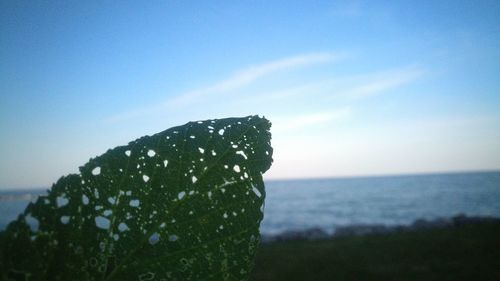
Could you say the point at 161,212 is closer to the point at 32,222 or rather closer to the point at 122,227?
the point at 122,227

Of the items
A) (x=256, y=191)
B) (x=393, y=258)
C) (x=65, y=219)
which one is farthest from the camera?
(x=393, y=258)

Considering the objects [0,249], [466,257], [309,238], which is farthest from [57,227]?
[309,238]

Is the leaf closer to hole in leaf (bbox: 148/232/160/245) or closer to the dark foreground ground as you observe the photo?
hole in leaf (bbox: 148/232/160/245)

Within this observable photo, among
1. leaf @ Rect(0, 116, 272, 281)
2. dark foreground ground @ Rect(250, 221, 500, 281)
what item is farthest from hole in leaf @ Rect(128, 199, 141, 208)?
dark foreground ground @ Rect(250, 221, 500, 281)

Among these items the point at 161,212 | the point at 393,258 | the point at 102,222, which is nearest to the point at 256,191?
the point at 161,212

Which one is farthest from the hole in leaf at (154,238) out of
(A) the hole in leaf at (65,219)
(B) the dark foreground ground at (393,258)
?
(B) the dark foreground ground at (393,258)

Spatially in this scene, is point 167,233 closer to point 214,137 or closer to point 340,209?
point 214,137
